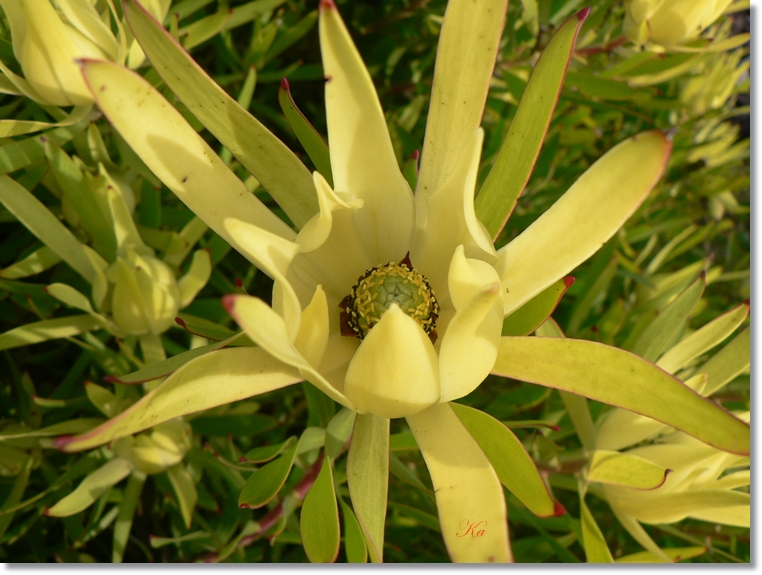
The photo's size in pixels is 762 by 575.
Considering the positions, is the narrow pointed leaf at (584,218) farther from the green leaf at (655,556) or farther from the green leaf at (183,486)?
the green leaf at (183,486)

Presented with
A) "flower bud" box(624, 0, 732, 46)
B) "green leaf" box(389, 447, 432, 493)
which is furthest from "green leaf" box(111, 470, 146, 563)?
"flower bud" box(624, 0, 732, 46)

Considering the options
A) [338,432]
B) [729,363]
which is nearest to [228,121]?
[338,432]

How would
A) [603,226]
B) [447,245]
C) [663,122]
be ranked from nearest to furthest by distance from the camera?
[603,226] → [447,245] → [663,122]

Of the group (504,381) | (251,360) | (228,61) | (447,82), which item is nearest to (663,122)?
(504,381)

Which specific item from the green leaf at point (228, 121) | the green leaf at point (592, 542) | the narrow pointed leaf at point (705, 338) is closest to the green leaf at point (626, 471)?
the green leaf at point (592, 542)

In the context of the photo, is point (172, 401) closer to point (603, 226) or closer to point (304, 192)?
point (304, 192)

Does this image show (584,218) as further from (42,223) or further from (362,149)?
(42,223)
